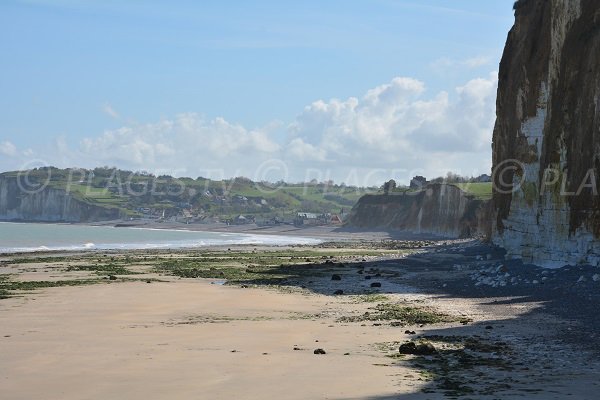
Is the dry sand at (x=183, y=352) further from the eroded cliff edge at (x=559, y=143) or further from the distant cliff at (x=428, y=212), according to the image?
the distant cliff at (x=428, y=212)

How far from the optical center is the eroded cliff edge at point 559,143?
3003cm

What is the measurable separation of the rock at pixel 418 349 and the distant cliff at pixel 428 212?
188 ft

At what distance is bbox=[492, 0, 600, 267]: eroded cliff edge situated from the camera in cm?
3003

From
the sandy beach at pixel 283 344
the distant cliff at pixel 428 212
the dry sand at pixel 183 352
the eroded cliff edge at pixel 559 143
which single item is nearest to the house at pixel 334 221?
the distant cliff at pixel 428 212

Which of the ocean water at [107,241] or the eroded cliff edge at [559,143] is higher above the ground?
the eroded cliff edge at [559,143]

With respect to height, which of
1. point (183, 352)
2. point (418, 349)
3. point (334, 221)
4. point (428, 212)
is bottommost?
point (183, 352)

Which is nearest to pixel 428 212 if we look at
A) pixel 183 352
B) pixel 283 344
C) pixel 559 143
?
pixel 559 143

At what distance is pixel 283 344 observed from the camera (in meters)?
15.4

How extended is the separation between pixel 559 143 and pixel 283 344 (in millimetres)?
21536

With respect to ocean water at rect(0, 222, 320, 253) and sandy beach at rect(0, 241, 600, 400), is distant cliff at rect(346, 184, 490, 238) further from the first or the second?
sandy beach at rect(0, 241, 600, 400)

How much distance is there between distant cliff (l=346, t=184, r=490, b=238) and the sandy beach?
48.0 metres

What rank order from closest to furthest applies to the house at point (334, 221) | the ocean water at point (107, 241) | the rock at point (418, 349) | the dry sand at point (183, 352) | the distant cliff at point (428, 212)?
1. the dry sand at point (183, 352)
2. the rock at point (418, 349)
3. the ocean water at point (107, 241)
4. the distant cliff at point (428, 212)
5. the house at point (334, 221)

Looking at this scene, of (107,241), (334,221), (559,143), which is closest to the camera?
(559,143)

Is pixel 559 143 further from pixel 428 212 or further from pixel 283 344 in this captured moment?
pixel 428 212
